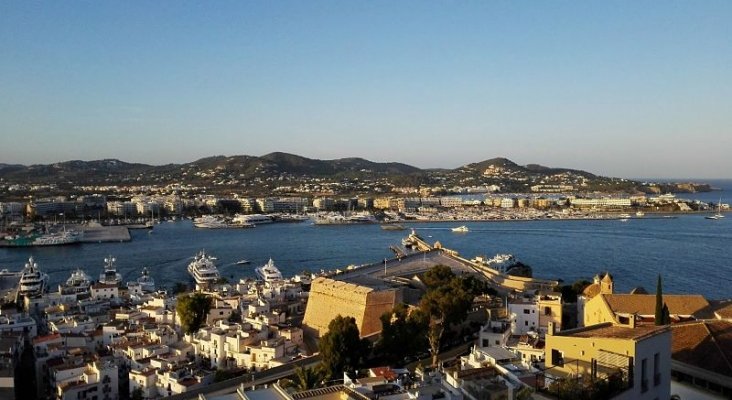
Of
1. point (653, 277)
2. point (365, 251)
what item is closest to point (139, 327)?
point (653, 277)

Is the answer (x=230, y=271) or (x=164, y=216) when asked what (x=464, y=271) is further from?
(x=164, y=216)

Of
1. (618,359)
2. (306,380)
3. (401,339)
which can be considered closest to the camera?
(618,359)

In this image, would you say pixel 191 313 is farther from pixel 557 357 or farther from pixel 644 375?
pixel 644 375

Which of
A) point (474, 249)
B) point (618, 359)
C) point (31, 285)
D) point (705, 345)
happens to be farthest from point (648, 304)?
point (474, 249)

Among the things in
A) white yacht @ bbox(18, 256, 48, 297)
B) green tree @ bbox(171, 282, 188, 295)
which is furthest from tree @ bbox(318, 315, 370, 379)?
white yacht @ bbox(18, 256, 48, 297)

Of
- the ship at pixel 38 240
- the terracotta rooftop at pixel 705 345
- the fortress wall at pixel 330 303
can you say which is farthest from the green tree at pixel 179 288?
the ship at pixel 38 240

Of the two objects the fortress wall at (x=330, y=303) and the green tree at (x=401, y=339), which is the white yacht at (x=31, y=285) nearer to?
the fortress wall at (x=330, y=303)

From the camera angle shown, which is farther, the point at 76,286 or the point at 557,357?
the point at 76,286

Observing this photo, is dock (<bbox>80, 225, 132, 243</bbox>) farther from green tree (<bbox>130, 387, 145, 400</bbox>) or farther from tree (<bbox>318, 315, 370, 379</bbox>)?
tree (<bbox>318, 315, 370, 379</bbox>)
